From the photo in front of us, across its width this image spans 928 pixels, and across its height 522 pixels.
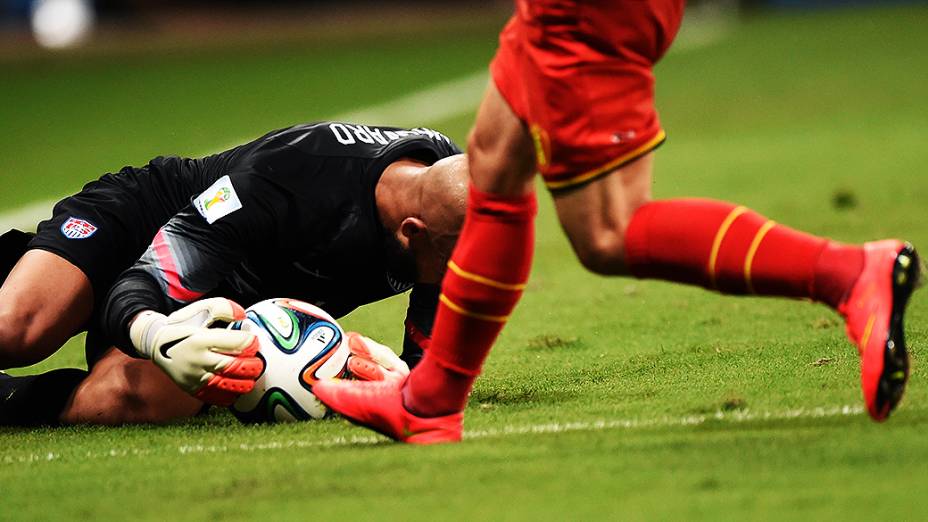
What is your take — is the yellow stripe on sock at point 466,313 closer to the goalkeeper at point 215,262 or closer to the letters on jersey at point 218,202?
the goalkeeper at point 215,262

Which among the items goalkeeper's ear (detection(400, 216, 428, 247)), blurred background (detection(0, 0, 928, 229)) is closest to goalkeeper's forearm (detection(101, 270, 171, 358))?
goalkeeper's ear (detection(400, 216, 428, 247))

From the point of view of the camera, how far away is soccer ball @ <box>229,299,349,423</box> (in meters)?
3.85

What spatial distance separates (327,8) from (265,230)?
20841 mm

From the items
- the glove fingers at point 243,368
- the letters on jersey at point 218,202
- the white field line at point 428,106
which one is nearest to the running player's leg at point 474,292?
the glove fingers at point 243,368

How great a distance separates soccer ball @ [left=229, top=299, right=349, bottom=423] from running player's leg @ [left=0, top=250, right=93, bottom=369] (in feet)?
1.82

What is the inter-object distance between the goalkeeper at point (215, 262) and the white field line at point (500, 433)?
175 mm

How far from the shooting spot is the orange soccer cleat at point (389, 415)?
345 cm

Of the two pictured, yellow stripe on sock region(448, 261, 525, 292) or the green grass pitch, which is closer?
the green grass pitch

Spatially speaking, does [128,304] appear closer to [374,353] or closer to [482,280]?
[374,353]

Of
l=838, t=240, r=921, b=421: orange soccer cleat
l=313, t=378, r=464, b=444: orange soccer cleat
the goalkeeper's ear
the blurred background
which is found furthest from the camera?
the blurred background

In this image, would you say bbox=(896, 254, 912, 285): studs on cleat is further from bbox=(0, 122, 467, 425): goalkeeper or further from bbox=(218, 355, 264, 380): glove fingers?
bbox=(218, 355, 264, 380): glove fingers

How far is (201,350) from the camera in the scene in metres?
3.61

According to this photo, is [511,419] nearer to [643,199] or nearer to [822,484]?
[643,199]

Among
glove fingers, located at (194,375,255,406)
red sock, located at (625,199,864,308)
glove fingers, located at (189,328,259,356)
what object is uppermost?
red sock, located at (625,199,864,308)
